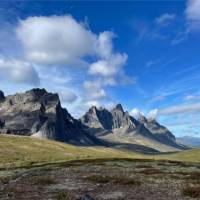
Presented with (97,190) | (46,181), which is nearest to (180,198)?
(97,190)

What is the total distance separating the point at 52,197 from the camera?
3194 centimetres

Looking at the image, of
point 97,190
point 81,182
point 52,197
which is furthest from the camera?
point 81,182

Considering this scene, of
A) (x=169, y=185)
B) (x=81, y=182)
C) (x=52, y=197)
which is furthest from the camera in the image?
(x=81, y=182)

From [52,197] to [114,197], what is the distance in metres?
5.33

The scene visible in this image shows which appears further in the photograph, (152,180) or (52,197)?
(152,180)

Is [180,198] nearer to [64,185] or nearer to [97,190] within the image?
[97,190]

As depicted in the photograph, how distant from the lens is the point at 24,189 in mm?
38625

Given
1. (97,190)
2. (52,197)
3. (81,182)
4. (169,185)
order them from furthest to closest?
(81,182)
(169,185)
(97,190)
(52,197)

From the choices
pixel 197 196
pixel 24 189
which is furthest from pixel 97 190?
pixel 197 196

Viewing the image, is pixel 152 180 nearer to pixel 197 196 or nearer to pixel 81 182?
pixel 81 182

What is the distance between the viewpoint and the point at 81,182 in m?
45.0

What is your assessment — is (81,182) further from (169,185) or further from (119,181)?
(169,185)

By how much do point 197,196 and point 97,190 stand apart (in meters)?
9.99

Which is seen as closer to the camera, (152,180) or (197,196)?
(197,196)
